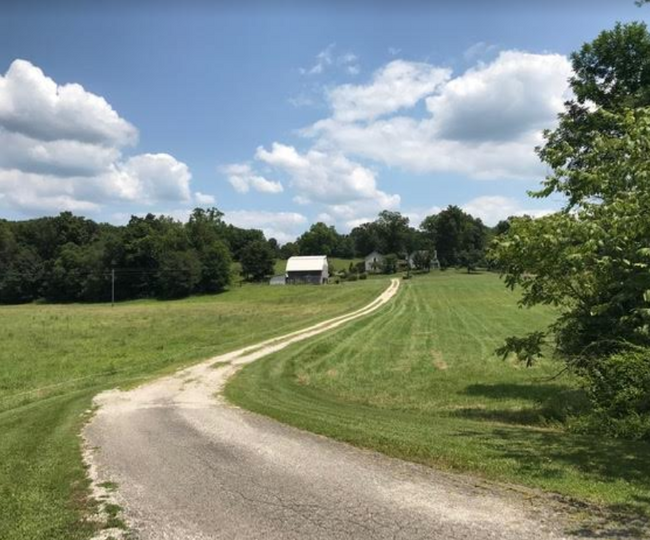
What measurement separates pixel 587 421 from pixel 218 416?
7.78 meters

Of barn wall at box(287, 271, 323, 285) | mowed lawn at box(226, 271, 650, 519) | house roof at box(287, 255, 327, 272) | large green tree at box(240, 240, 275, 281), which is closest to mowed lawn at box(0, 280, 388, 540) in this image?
mowed lawn at box(226, 271, 650, 519)

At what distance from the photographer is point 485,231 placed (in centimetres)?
17025

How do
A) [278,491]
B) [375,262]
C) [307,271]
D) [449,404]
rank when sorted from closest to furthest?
1. [278,491]
2. [449,404]
3. [307,271]
4. [375,262]

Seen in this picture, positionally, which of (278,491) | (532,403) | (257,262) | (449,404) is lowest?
(449,404)

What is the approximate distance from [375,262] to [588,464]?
146 m

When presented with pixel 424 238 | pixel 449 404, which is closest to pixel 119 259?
pixel 424 238

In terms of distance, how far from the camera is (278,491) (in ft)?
23.8

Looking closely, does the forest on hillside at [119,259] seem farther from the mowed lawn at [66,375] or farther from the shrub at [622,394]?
the shrub at [622,394]

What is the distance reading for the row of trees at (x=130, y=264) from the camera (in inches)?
4227

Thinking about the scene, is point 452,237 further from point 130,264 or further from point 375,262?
point 130,264

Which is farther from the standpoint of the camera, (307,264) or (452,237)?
(452,237)

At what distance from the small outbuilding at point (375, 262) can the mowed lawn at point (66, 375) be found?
271 feet

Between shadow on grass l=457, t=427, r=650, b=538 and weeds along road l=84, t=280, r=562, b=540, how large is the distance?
0.55 metres

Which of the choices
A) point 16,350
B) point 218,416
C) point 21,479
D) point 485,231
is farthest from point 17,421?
point 485,231
